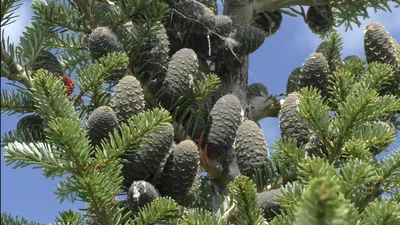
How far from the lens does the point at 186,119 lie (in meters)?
1.28

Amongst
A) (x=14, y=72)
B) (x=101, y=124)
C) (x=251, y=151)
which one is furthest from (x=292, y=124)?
(x=14, y=72)

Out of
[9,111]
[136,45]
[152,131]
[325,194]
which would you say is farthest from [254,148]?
[325,194]

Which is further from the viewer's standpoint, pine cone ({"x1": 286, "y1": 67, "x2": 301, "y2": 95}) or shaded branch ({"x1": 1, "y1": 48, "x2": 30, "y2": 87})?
pine cone ({"x1": 286, "y1": 67, "x2": 301, "y2": 95})

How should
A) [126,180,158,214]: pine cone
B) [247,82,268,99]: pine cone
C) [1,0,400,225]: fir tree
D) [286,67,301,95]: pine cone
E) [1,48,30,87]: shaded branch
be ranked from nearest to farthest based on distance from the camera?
[1,0,400,225]: fir tree, [126,180,158,214]: pine cone, [1,48,30,87]: shaded branch, [286,67,301,95]: pine cone, [247,82,268,99]: pine cone

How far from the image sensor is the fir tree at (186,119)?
3.12ft

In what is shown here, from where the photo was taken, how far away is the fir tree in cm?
95

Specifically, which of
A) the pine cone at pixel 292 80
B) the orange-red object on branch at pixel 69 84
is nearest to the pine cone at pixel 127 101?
the orange-red object on branch at pixel 69 84

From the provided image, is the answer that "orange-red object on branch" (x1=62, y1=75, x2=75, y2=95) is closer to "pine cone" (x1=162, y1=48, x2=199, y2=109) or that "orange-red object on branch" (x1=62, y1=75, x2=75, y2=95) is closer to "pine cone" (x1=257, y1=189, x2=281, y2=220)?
"pine cone" (x1=162, y1=48, x2=199, y2=109)

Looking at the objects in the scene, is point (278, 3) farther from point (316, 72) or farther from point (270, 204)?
point (270, 204)

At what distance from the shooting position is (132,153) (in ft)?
3.52

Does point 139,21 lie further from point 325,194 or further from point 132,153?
point 325,194

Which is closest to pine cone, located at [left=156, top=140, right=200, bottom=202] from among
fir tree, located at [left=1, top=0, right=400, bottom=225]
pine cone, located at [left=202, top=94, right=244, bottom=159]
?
fir tree, located at [left=1, top=0, right=400, bottom=225]

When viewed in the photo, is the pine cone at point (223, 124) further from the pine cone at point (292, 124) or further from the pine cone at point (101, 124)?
the pine cone at point (101, 124)

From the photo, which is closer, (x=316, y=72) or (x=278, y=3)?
(x=316, y=72)
